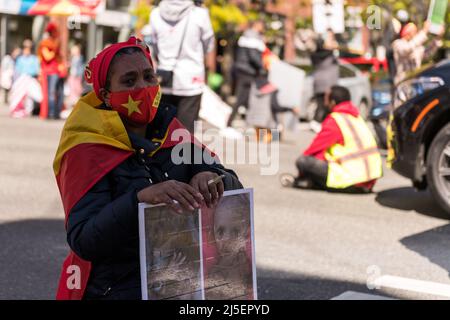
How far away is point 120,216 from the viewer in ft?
8.77

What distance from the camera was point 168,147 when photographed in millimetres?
3047

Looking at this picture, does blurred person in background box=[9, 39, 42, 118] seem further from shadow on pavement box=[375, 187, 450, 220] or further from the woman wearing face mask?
the woman wearing face mask

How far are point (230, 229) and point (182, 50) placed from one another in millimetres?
6318

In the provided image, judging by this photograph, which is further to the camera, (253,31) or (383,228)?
(253,31)

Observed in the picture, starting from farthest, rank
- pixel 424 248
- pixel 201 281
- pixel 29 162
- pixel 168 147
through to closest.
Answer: pixel 29 162 → pixel 424 248 → pixel 168 147 → pixel 201 281

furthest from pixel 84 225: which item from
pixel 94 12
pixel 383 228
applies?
pixel 94 12

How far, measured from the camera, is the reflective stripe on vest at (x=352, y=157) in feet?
29.9

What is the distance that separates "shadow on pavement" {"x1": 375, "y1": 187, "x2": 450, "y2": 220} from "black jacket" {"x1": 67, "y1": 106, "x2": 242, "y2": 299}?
524 cm

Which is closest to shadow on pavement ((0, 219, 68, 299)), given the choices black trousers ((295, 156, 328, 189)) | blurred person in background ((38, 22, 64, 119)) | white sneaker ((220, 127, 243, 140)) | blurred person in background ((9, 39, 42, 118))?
black trousers ((295, 156, 328, 189))

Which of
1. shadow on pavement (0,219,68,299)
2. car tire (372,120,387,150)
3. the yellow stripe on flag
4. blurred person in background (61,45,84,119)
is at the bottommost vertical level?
blurred person in background (61,45,84,119)

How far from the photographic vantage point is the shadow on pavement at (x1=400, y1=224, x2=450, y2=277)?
6169 millimetres

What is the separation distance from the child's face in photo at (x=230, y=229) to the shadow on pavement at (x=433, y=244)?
3.51 meters

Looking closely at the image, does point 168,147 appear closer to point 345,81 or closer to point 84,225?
point 84,225
